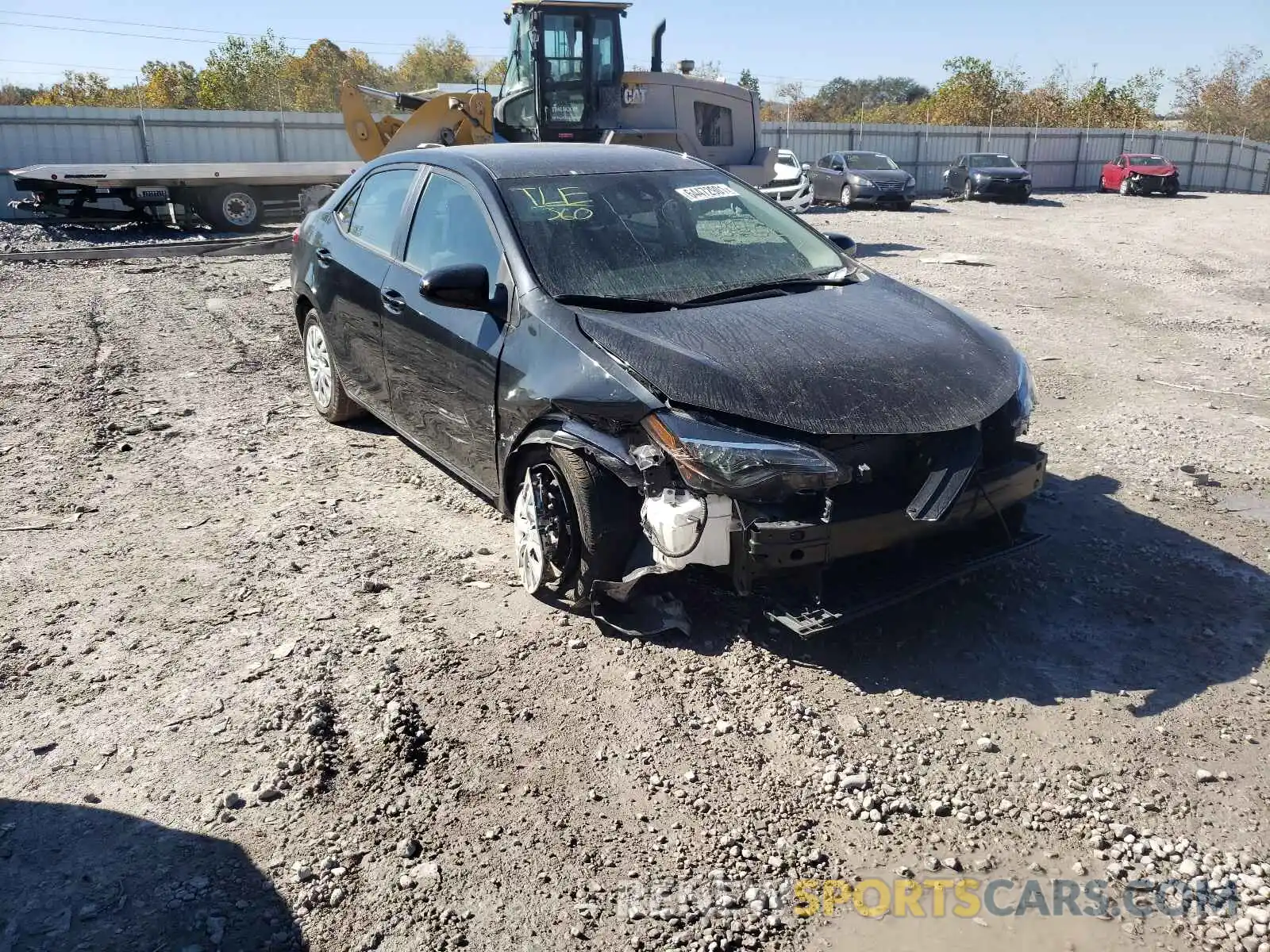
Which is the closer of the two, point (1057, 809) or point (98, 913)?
point (98, 913)

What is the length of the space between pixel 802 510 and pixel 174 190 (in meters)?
17.0

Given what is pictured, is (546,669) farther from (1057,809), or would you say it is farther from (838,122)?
(838,122)

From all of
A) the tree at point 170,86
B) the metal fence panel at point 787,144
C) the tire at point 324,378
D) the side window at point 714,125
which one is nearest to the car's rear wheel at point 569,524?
the tire at point 324,378

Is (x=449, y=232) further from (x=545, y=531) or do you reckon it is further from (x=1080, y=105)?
(x=1080, y=105)

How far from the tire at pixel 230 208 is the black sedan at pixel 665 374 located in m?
14.0

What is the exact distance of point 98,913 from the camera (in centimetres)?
268

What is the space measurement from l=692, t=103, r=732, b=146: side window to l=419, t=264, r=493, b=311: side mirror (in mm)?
11797

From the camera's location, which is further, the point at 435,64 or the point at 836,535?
the point at 435,64

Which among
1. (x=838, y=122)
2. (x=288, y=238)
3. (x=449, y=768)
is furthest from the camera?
(x=838, y=122)

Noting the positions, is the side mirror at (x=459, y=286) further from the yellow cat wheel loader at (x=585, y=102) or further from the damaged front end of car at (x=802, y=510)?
the yellow cat wheel loader at (x=585, y=102)

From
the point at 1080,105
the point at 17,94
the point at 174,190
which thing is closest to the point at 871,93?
the point at 1080,105

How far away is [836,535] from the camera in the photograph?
3.50 metres

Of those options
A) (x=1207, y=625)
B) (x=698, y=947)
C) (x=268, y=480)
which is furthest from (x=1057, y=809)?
(x=268, y=480)

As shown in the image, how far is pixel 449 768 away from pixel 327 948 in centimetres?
75
